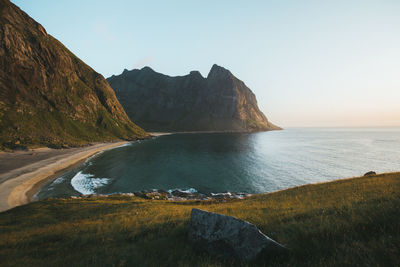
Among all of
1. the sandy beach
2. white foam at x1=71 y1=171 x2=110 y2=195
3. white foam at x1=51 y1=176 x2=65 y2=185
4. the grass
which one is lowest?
white foam at x1=71 y1=171 x2=110 y2=195

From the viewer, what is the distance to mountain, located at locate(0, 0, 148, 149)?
257 feet

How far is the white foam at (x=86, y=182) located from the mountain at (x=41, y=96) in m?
44.8

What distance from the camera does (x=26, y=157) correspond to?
55750 mm

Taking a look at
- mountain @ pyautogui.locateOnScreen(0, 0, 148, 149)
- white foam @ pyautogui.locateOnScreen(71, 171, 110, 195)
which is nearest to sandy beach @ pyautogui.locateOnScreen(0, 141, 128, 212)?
white foam @ pyautogui.locateOnScreen(71, 171, 110, 195)

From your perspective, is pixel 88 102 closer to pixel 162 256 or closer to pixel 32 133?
pixel 32 133

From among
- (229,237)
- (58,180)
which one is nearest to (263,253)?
(229,237)

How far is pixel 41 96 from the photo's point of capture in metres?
102

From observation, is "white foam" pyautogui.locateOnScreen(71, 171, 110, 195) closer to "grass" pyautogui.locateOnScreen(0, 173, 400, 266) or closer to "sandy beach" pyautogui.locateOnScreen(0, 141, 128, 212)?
"sandy beach" pyautogui.locateOnScreen(0, 141, 128, 212)

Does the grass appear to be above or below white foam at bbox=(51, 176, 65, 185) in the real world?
above

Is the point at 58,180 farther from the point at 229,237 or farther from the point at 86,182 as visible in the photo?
the point at 229,237

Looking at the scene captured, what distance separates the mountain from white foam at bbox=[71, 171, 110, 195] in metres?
44.8

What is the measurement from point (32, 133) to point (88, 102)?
2579 inches

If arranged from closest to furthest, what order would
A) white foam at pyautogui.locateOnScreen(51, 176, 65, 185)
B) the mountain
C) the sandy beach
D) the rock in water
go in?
the rock in water < the sandy beach < white foam at pyautogui.locateOnScreen(51, 176, 65, 185) < the mountain

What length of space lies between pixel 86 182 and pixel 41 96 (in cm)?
9853
